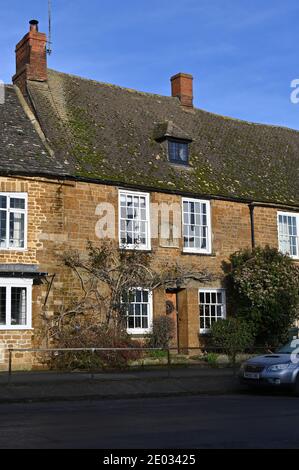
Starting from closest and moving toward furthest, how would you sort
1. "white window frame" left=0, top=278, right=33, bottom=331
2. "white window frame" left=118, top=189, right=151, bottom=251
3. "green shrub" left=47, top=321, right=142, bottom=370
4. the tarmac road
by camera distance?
the tarmac road → "green shrub" left=47, top=321, right=142, bottom=370 → "white window frame" left=0, top=278, right=33, bottom=331 → "white window frame" left=118, top=189, right=151, bottom=251

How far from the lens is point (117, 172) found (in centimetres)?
2375

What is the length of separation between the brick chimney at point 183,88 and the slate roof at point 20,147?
8738 mm

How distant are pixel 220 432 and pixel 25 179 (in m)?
14.0

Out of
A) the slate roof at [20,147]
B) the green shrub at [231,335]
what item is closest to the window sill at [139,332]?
the green shrub at [231,335]

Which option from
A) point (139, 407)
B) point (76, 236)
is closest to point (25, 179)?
point (76, 236)

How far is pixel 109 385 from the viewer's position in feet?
53.9

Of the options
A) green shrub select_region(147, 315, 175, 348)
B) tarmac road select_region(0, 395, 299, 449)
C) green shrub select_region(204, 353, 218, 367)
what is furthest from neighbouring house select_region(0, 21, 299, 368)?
tarmac road select_region(0, 395, 299, 449)

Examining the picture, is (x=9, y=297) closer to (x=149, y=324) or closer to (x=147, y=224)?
(x=149, y=324)

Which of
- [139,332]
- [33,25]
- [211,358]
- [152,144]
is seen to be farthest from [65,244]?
[33,25]

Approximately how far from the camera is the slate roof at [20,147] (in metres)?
21.6

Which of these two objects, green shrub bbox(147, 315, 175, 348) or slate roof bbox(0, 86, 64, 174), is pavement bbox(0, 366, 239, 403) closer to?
green shrub bbox(147, 315, 175, 348)

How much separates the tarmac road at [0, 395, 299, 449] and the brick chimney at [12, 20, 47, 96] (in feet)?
49.5

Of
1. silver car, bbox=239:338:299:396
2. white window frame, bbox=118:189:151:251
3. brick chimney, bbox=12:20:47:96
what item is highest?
brick chimney, bbox=12:20:47:96

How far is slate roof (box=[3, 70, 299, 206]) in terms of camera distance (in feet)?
78.6
